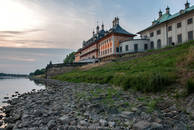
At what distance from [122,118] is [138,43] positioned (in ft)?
108

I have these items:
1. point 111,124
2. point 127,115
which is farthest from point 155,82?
point 111,124

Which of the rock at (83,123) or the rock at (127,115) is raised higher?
the rock at (127,115)

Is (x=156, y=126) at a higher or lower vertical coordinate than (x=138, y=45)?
lower

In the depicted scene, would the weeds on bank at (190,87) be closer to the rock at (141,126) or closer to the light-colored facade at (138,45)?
the rock at (141,126)

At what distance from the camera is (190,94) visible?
585 cm

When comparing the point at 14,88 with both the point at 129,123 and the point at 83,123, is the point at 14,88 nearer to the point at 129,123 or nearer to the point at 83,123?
the point at 83,123

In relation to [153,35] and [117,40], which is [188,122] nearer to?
[153,35]

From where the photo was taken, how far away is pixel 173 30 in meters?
30.2

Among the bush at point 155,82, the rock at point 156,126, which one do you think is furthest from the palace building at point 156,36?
the rock at point 156,126

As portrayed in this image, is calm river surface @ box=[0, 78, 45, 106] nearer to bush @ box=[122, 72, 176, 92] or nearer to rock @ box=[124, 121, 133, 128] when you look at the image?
rock @ box=[124, 121, 133, 128]

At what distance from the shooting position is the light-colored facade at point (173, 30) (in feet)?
88.4

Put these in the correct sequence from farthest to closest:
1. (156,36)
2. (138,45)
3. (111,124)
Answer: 1. (138,45)
2. (156,36)
3. (111,124)

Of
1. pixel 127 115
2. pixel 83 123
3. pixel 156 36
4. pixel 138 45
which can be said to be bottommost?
pixel 83 123

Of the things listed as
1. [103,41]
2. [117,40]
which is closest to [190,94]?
[117,40]
